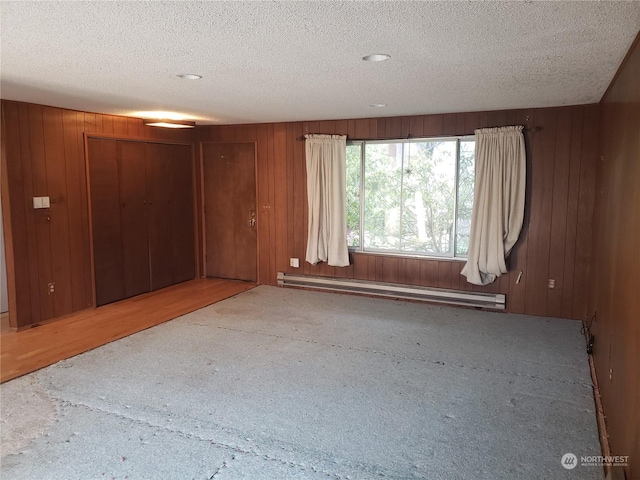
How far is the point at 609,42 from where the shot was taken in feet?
8.29

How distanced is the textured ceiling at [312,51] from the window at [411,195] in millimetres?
1052

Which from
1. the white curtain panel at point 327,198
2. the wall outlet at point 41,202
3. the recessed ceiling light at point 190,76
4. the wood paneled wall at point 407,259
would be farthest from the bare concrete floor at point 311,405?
the recessed ceiling light at point 190,76

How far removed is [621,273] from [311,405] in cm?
204

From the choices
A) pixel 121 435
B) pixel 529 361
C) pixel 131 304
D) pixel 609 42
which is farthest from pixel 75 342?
pixel 609 42

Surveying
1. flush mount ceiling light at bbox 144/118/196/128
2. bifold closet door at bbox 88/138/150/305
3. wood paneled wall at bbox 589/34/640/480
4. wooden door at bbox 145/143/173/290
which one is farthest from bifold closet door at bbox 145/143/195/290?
wood paneled wall at bbox 589/34/640/480

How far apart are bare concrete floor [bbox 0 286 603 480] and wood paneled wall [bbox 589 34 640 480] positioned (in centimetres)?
29

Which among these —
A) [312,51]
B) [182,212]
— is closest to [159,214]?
[182,212]

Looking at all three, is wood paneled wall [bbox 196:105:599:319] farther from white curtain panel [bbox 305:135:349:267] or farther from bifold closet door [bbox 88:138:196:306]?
bifold closet door [bbox 88:138:196:306]

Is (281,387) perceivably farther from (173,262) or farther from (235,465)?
(173,262)

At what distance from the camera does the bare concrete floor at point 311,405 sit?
250 centimetres

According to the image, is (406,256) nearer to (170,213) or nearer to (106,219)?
(170,213)

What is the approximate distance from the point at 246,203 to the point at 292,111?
188 cm

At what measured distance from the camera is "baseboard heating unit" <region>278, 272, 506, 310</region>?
5.29 m

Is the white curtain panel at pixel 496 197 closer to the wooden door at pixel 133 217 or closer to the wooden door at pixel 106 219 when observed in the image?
the wooden door at pixel 133 217
